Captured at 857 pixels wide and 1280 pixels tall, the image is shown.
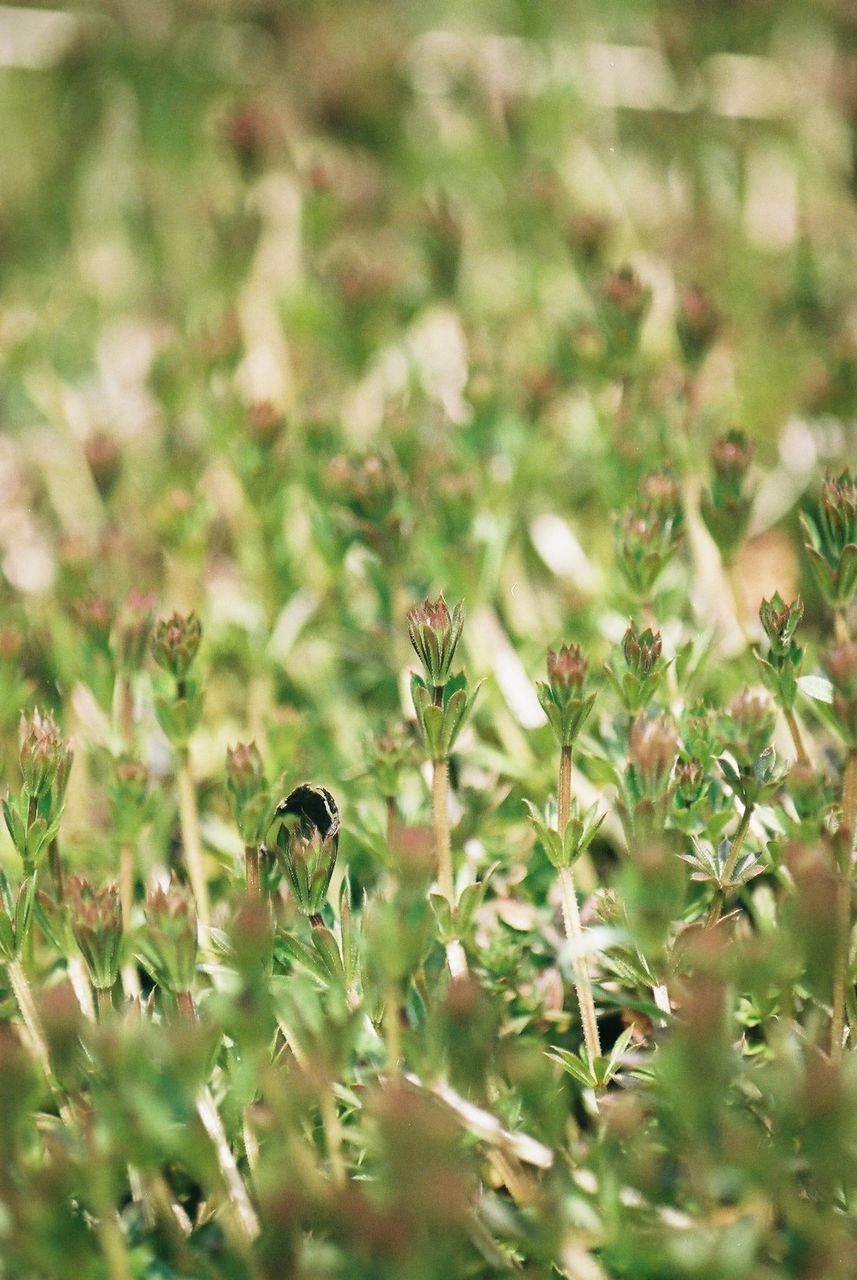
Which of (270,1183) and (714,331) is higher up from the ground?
(714,331)

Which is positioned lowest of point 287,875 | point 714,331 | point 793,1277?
point 793,1277

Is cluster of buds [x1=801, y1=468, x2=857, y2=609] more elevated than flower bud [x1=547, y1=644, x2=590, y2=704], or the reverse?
cluster of buds [x1=801, y1=468, x2=857, y2=609]

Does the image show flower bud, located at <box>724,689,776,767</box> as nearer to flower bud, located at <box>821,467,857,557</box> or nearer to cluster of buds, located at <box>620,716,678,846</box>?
cluster of buds, located at <box>620,716,678,846</box>

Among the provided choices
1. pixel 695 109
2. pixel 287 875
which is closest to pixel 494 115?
pixel 695 109

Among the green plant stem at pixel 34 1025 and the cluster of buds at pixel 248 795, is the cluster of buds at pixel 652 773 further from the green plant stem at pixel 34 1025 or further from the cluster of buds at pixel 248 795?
the green plant stem at pixel 34 1025

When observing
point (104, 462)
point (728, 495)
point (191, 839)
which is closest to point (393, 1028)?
point (191, 839)

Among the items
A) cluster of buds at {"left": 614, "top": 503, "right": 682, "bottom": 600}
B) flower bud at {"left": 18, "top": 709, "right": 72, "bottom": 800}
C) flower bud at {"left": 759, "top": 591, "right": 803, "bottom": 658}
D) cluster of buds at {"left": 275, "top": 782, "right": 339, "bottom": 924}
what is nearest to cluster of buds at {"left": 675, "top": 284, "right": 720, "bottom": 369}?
cluster of buds at {"left": 614, "top": 503, "right": 682, "bottom": 600}

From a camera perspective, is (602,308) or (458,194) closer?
(602,308)

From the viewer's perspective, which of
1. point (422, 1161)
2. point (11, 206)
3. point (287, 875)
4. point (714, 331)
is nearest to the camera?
point (422, 1161)

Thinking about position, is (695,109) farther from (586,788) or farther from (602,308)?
(586,788)
